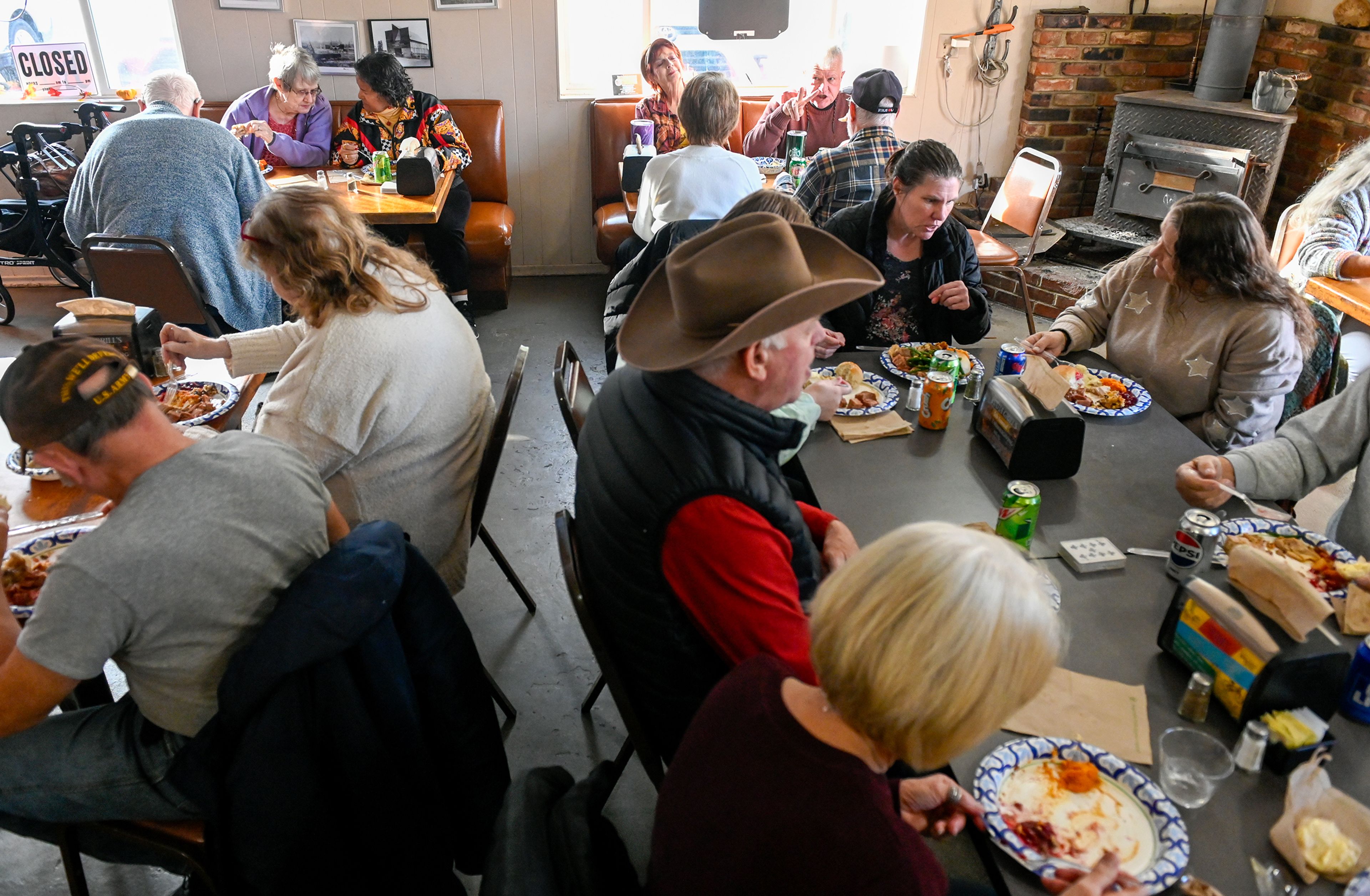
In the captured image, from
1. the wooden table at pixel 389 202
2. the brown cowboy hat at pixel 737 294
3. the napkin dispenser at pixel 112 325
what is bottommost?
the wooden table at pixel 389 202

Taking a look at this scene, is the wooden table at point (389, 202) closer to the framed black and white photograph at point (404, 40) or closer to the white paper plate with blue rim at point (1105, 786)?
the framed black and white photograph at point (404, 40)

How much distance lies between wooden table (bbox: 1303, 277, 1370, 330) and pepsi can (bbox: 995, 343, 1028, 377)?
148cm

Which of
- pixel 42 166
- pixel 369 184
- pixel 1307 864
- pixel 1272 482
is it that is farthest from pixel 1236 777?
pixel 42 166

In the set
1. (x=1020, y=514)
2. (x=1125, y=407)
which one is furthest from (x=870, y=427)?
(x=1125, y=407)

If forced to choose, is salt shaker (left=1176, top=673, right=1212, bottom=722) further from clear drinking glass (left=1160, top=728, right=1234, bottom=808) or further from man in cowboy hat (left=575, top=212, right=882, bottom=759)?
man in cowboy hat (left=575, top=212, right=882, bottom=759)

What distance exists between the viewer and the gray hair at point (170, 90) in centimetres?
354

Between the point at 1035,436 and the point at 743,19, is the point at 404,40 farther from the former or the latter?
the point at 1035,436

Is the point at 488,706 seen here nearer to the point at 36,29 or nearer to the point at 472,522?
the point at 472,522

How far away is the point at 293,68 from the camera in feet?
15.2

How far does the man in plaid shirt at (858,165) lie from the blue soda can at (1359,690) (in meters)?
2.53

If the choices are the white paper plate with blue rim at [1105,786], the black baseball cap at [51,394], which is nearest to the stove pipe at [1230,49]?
the white paper plate with blue rim at [1105,786]

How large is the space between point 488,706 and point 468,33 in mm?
4481

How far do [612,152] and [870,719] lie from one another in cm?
483

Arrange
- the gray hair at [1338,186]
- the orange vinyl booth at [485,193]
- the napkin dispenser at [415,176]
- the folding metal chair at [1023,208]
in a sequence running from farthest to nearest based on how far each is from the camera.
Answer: the orange vinyl booth at [485,193]
the folding metal chair at [1023,208]
the napkin dispenser at [415,176]
the gray hair at [1338,186]
